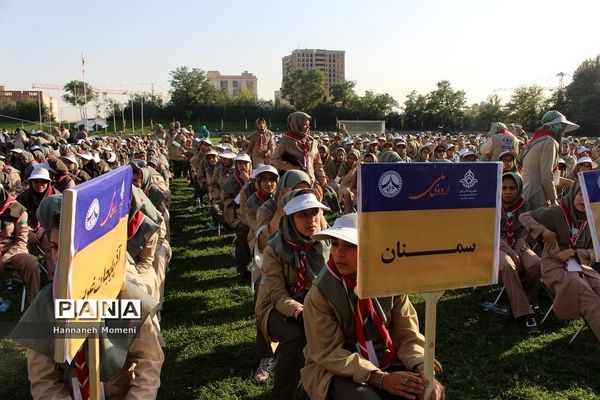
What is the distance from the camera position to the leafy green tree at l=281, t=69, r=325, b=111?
7125 cm

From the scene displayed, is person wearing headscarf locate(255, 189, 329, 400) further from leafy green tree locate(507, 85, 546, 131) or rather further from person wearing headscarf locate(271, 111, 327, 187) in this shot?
leafy green tree locate(507, 85, 546, 131)

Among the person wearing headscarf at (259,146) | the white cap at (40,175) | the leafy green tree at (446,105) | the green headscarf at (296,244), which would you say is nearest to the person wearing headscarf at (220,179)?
the person wearing headscarf at (259,146)

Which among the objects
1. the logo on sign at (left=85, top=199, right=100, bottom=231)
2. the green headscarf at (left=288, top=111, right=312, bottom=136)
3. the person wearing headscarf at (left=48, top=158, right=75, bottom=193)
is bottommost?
the person wearing headscarf at (left=48, top=158, right=75, bottom=193)

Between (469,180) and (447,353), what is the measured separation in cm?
283

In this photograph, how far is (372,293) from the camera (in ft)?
7.13

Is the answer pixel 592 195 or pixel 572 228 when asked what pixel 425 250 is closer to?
pixel 592 195

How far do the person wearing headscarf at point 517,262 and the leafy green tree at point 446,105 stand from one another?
5274 centimetres

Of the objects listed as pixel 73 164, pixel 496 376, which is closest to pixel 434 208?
pixel 496 376

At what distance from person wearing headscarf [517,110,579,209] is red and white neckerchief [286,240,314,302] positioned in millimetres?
3767

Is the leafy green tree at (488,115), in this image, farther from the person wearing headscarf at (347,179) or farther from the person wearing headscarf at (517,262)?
the person wearing headscarf at (517,262)

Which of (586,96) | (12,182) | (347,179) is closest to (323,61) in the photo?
(586,96)

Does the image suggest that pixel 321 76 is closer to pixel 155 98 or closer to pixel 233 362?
pixel 155 98

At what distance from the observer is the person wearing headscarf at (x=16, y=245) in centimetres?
545

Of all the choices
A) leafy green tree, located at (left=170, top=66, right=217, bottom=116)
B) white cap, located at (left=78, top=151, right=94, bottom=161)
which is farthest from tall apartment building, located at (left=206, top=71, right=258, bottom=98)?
white cap, located at (left=78, top=151, right=94, bottom=161)
